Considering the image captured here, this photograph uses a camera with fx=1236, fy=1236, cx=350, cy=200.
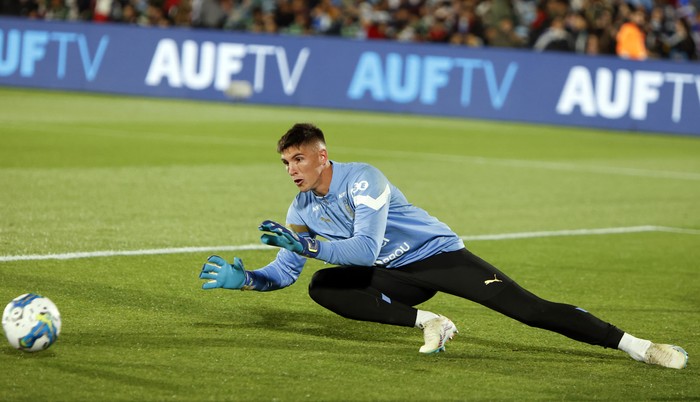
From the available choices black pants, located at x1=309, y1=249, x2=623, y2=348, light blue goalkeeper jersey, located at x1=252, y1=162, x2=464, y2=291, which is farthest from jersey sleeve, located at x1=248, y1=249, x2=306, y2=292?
black pants, located at x1=309, y1=249, x2=623, y2=348

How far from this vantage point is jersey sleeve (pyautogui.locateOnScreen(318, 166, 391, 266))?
6.57 meters

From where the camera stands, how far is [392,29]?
3000 cm

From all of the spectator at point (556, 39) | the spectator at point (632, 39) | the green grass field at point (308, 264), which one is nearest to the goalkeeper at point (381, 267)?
the green grass field at point (308, 264)

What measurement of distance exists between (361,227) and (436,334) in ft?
2.49

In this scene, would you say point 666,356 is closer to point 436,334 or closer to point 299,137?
point 436,334

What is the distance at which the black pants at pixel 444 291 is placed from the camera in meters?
6.82

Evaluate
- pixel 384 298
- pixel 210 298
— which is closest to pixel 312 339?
pixel 384 298

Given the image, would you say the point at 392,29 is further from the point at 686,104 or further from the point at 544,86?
the point at 686,104

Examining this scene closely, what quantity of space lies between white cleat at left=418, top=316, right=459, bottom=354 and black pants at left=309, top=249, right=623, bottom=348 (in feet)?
0.55

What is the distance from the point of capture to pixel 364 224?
6664 millimetres

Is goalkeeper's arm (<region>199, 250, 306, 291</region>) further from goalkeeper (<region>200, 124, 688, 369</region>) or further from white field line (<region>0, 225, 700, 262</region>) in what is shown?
white field line (<region>0, 225, 700, 262</region>)

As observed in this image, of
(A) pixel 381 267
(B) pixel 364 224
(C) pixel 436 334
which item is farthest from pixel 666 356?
(B) pixel 364 224

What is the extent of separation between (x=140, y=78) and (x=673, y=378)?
2287 centimetres

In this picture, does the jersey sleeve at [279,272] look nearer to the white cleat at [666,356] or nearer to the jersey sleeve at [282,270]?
the jersey sleeve at [282,270]
